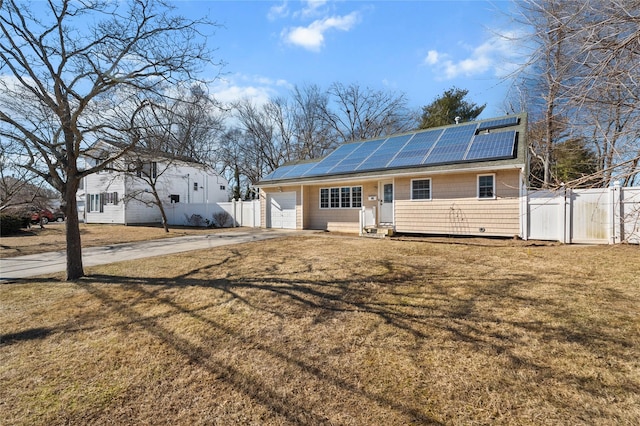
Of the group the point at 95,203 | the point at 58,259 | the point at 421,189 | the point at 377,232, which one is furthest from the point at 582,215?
the point at 95,203

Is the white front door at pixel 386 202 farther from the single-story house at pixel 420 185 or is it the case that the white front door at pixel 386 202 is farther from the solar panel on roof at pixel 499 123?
the solar panel on roof at pixel 499 123

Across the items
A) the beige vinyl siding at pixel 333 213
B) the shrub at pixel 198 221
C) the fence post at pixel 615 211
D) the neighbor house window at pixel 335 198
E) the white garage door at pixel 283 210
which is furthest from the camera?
the shrub at pixel 198 221

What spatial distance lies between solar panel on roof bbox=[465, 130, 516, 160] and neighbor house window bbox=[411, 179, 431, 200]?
5.95 feet

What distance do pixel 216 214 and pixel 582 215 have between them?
65.2ft

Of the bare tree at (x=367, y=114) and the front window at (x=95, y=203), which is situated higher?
the bare tree at (x=367, y=114)

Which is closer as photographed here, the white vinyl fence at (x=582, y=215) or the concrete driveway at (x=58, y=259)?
the concrete driveway at (x=58, y=259)

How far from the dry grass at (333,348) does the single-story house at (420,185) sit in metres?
4.67

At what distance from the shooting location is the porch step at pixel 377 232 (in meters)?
12.3

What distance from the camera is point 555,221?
9.62m

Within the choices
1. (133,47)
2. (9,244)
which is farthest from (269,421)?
(9,244)

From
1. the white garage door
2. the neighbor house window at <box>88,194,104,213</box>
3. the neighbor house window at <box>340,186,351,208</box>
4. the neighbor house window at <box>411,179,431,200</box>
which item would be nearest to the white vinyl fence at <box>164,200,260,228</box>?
the white garage door

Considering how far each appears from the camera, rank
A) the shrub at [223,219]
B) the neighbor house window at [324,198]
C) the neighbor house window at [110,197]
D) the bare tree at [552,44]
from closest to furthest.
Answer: the bare tree at [552,44] < the neighbor house window at [324,198] < the shrub at [223,219] < the neighbor house window at [110,197]

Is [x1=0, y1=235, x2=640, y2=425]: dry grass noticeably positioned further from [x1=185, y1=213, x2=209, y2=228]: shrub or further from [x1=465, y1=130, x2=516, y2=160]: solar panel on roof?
[x1=185, y1=213, x2=209, y2=228]: shrub

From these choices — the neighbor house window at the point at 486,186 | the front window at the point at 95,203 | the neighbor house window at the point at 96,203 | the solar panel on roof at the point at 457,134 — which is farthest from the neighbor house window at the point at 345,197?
the front window at the point at 95,203
